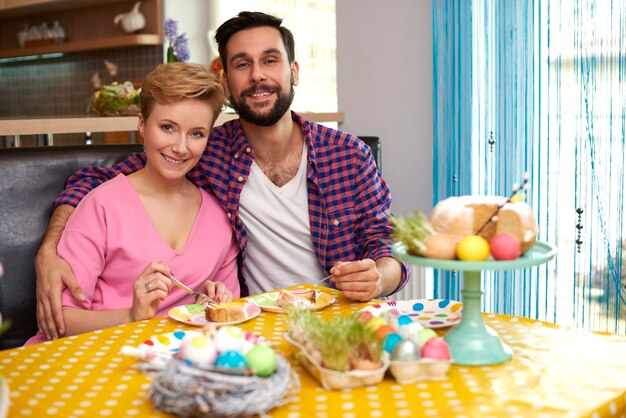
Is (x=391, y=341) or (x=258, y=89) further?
(x=258, y=89)

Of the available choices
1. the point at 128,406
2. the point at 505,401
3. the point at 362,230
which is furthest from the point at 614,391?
the point at 362,230

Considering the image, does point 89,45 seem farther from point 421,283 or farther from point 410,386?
point 410,386

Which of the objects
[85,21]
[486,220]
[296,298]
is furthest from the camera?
[85,21]

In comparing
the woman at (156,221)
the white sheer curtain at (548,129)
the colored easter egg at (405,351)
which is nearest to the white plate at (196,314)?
the woman at (156,221)

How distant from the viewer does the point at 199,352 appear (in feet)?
3.40

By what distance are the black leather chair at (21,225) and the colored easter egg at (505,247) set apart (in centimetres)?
131

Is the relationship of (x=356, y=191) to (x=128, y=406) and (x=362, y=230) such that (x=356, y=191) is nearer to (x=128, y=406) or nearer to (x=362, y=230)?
(x=362, y=230)

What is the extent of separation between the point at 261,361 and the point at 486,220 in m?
0.44

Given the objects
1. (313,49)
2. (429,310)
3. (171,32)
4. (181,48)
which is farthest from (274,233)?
(313,49)

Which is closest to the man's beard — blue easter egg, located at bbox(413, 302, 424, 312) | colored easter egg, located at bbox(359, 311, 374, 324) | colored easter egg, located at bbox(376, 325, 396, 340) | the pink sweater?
the pink sweater

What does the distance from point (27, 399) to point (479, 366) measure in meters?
0.67

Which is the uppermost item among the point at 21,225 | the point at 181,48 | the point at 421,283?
the point at 181,48

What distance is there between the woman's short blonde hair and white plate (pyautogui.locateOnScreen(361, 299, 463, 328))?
685mm

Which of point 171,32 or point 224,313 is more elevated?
point 171,32
